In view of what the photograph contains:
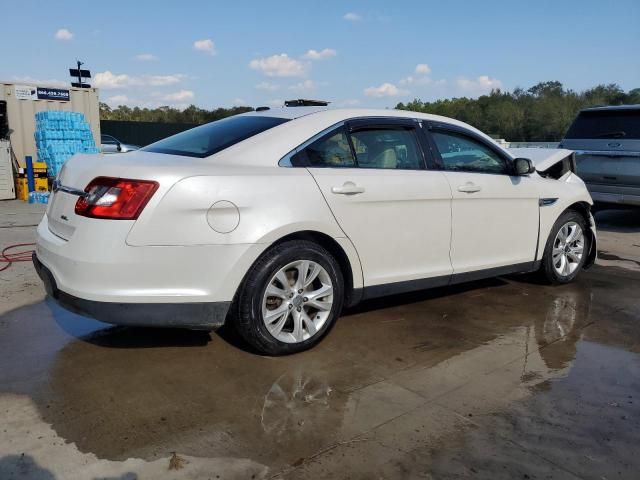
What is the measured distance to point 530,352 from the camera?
12.6ft

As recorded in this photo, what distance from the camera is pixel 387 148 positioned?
4.08 metres

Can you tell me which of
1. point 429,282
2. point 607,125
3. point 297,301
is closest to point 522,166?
point 429,282

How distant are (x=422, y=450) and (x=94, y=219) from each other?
207cm

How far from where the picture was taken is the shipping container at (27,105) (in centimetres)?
1307

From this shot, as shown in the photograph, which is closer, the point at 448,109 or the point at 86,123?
the point at 86,123

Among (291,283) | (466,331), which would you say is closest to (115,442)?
(291,283)

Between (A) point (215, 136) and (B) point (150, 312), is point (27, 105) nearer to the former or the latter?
(A) point (215, 136)

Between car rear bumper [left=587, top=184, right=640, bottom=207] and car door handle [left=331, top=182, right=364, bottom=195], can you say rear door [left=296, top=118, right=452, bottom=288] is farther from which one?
car rear bumper [left=587, top=184, right=640, bottom=207]

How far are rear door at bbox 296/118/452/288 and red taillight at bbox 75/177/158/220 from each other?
102cm

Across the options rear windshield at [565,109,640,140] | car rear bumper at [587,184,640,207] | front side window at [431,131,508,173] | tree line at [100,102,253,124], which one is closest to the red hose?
front side window at [431,131,508,173]

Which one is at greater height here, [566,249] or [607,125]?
[607,125]

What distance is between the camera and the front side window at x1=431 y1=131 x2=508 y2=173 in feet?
14.5

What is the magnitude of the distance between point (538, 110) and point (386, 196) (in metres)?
34.0

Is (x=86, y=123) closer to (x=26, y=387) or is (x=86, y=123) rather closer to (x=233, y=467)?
(x=26, y=387)
